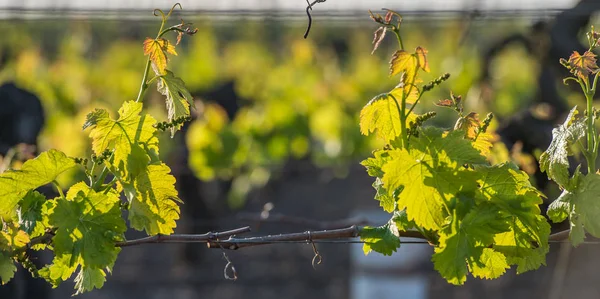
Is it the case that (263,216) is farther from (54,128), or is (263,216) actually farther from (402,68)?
(54,128)

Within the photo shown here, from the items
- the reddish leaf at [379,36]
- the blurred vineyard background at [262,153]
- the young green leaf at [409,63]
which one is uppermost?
the reddish leaf at [379,36]

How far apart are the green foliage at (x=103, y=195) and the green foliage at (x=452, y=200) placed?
322 mm

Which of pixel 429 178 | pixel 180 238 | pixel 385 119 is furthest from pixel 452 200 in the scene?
A: pixel 180 238

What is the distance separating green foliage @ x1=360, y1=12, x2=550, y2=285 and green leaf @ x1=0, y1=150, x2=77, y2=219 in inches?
19.5

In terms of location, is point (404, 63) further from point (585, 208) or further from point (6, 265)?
point (6, 265)

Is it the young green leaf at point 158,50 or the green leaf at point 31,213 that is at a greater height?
the young green leaf at point 158,50

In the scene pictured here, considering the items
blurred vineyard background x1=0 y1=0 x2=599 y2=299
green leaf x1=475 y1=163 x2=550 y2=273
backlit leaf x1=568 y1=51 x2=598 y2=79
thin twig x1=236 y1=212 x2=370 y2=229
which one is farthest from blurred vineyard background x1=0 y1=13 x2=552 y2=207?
green leaf x1=475 y1=163 x2=550 y2=273

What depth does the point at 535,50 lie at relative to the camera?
4059 millimetres

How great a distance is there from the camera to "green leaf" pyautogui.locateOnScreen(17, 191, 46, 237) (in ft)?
4.65

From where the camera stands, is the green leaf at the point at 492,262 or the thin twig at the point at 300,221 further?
the thin twig at the point at 300,221

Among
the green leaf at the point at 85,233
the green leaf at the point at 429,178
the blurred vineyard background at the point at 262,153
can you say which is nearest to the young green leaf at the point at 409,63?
the green leaf at the point at 429,178

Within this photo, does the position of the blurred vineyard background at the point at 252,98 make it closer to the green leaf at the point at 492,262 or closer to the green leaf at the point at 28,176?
the green leaf at the point at 492,262

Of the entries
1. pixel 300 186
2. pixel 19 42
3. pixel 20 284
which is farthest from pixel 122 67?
pixel 20 284

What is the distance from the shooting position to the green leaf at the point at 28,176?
1438mm
